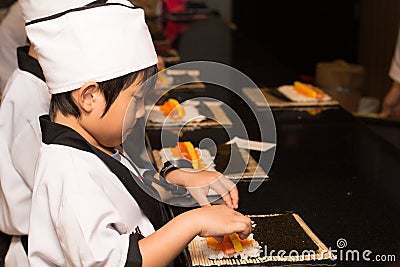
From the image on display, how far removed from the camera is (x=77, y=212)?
1.09 m

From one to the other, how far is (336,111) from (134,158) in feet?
2.57

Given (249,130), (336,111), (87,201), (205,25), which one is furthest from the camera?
(205,25)

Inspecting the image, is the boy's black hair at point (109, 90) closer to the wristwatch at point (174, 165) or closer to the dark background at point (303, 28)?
the wristwatch at point (174, 165)

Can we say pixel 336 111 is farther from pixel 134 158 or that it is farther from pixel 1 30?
pixel 1 30

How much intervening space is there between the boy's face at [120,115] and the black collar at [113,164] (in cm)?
3

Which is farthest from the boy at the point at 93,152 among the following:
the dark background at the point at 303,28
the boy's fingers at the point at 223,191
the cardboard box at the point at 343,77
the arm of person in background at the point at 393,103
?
the dark background at the point at 303,28

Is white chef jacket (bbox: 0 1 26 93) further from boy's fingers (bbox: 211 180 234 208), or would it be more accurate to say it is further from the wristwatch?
boy's fingers (bbox: 211 180 234 208)

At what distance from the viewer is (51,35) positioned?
1161 mm

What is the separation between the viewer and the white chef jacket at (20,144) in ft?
5.11

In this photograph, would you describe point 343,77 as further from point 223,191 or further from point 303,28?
point 223,191

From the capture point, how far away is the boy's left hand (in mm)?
1352

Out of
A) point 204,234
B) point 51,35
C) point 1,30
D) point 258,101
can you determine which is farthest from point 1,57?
point 204,234

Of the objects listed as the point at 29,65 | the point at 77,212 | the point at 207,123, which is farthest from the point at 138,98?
the point at 207,123

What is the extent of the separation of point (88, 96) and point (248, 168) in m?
0.53
